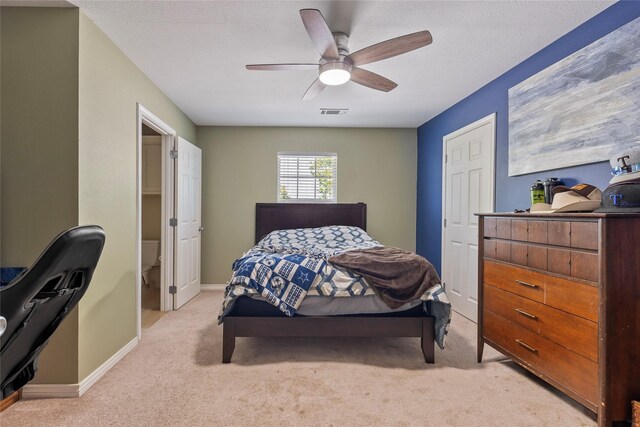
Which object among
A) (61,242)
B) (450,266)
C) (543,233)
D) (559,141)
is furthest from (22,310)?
(450,266)

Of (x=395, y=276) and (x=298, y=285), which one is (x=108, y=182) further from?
(x=395, y=276)

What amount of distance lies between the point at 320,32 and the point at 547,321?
6.94 feet

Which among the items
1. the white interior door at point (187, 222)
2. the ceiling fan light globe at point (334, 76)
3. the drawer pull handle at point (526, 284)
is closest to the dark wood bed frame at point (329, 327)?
the drawer pull handle at point (526, 284)

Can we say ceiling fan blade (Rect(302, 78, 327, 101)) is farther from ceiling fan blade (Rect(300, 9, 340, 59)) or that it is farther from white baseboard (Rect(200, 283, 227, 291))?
white baseboard (Rect(200, 283, 227, 291))

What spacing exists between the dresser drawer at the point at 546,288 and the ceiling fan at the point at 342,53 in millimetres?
1549

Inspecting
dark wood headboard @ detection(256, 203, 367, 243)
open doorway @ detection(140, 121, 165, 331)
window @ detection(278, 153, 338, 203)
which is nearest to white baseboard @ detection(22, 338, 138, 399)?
open doorway @ detection(140, 121, 165, 331)

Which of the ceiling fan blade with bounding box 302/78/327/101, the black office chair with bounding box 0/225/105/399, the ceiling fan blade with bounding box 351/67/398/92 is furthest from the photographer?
the ceiling fan blade with bounding box 302/78/327/101

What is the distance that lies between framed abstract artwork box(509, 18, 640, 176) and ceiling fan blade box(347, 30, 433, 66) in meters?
1.07

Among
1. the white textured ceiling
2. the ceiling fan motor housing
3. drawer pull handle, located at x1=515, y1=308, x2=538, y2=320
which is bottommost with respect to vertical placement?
drawer pull handle, located at x1=515, y1=308, x2=538, y2=320

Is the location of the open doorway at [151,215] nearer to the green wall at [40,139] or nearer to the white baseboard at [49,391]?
the white baseboard at [49,391]

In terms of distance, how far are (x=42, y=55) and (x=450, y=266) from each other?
4140 millimetres

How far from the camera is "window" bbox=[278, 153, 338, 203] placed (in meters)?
4.87

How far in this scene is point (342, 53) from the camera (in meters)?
2.28

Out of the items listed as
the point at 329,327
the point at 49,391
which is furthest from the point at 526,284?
the point at 49,391
